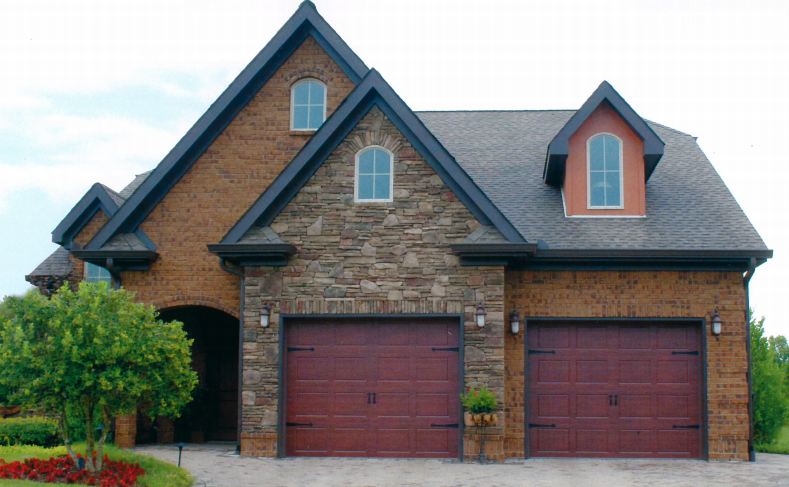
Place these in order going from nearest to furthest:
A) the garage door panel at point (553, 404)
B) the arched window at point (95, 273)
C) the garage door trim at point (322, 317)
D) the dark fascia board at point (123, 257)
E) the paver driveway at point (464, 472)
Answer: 1. the paver driveway at point (464, 472)
2. the garage door trim at point (322, 317)
3. the garage door panel at point (553, 404)
4. the dark fascia board at point (123, 257)
5. the arched window at point (95, 273)

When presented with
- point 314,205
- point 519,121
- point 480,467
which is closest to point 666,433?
point 480,467

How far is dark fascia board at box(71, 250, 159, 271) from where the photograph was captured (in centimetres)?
1427

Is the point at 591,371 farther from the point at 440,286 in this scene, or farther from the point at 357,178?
the point at 357,178

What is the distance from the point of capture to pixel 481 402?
12.6m

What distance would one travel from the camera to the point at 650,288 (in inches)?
544

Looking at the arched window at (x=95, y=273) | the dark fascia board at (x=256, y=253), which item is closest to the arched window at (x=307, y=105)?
the dark fascia board at (x=256, y=253)

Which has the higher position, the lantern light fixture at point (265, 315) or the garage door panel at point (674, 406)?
the lantern light fixture at point (265, 315)

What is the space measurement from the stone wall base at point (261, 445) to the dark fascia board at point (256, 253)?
291 cm

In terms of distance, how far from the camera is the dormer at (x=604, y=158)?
14680 millimetres

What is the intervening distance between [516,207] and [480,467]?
16.9 feet

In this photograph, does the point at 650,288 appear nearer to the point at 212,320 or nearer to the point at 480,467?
the point at 480,467

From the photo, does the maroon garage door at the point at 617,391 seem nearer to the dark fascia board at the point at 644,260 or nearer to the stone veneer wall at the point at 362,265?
the dark fascia board at the point at 644,260

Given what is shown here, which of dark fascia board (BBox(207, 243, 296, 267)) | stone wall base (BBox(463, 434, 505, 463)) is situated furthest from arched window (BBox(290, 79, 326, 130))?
stone wall base (BBox(463, 434, 505, 463))

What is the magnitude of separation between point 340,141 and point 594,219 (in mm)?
5032
